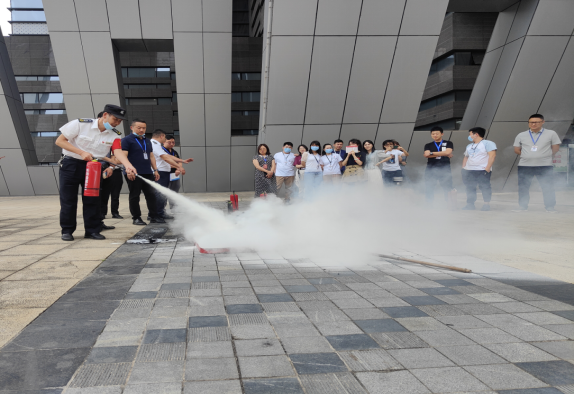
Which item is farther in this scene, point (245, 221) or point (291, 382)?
point (245, 221)

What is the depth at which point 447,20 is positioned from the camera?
26438mm

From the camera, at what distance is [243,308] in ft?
8.00

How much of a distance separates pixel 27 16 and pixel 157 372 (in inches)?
2219

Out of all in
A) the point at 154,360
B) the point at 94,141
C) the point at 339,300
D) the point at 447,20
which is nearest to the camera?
the point at 154,360

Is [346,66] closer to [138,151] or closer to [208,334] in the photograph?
[138,151]

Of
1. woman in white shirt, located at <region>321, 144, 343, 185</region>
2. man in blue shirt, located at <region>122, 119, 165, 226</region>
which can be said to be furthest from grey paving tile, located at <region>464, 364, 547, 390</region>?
woman in white shirt, located at <region>321, 144, 343, 185</region>

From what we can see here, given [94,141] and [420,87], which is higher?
[420,87]

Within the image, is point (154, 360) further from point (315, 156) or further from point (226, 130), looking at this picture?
point (226, 130)

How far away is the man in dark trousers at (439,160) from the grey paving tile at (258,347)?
6.74 meters

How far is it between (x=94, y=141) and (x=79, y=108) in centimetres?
997

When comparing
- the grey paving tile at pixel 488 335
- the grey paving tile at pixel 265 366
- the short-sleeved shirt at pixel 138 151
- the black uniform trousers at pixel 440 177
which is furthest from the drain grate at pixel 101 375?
the black uniform trousers at pixel 440 177

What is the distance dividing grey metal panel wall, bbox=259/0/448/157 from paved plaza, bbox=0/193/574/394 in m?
8.86

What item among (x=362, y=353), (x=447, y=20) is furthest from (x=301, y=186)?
(x=447, y=20)

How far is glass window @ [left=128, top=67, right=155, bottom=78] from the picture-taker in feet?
114
